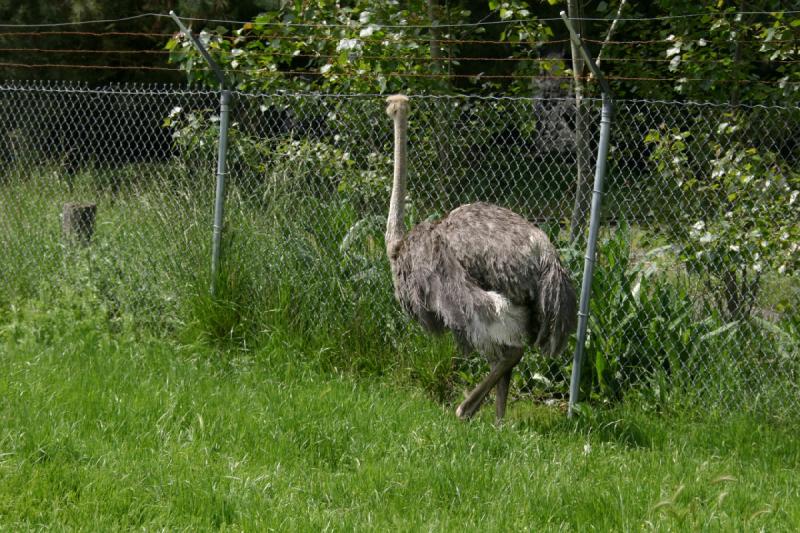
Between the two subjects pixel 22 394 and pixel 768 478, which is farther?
pixel 22 394

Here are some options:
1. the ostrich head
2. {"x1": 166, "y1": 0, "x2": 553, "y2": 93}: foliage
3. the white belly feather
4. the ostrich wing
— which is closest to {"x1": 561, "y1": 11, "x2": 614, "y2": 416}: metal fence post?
the ostrich wing

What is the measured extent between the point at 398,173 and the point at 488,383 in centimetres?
142

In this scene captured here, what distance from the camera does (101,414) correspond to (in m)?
5.74

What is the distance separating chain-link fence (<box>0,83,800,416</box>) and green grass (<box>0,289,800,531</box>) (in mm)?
406

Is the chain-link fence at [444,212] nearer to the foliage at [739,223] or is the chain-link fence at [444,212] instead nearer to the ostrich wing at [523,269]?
the foliage at [739,223]

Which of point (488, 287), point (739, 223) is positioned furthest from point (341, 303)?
point (739, 223)

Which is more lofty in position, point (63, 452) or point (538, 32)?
point (538, 32)

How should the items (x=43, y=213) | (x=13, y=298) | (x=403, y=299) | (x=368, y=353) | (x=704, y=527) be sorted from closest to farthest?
(x=704, y=527) → (x=403, y=299) → (x=368, y=353) → (x=13, y=298) → (x=43, y=213)

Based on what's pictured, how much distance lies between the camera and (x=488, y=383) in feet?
20.6

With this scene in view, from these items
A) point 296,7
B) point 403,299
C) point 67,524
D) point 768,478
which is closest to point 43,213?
point 296,7

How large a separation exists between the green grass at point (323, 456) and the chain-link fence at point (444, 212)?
41 centimetres

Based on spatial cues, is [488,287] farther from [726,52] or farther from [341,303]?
[726,52]

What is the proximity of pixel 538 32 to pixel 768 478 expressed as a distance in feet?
12.8

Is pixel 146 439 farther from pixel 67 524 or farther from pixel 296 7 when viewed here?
pixel 296 7
